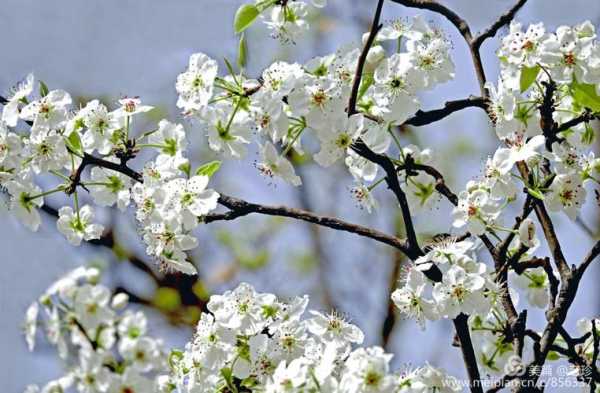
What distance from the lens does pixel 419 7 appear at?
1674 mm

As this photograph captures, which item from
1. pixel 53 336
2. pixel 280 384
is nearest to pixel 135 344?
pixel 53 336

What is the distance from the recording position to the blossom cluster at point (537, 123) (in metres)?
1.53

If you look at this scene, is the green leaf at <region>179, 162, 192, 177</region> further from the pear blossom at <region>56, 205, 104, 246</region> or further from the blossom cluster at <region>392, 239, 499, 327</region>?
the blossom cluster at <region>392, 239, 499, 327</region>

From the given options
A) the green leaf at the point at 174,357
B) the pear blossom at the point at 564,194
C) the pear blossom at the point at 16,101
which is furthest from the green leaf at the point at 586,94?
the pear blossom at the point at 16,101

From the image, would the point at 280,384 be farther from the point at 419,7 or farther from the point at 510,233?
the point at 419,7

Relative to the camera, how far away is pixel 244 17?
1592mm

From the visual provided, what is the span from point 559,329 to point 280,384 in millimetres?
443

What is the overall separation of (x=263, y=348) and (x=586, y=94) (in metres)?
0.60

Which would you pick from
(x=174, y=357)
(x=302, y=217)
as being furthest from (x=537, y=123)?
(x=174, y=357)

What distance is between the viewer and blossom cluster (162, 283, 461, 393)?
1504 millimetres

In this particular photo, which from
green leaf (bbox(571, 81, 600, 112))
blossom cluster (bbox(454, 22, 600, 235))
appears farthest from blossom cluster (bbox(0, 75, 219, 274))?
green leaf (bbox(571, 81, 600, 112))

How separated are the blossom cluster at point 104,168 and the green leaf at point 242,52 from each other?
0.17 metres

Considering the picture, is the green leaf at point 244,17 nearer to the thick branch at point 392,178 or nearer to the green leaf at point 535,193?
the thick branch at point 392,178

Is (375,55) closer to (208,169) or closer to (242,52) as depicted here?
(242,52)
